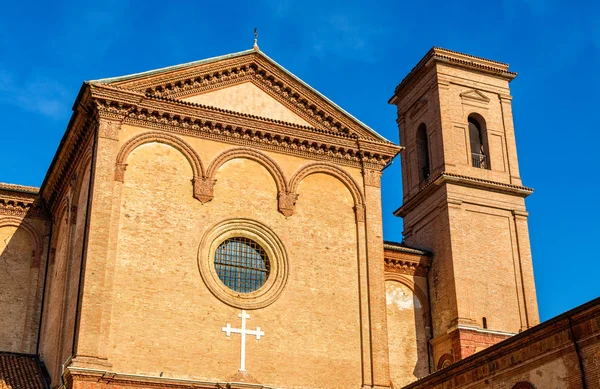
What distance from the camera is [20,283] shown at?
22.8 meters

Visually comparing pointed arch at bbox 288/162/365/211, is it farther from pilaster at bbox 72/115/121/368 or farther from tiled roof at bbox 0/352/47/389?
tiled roof at bbox 0/352/47/389

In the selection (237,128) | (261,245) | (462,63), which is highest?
(462,63)

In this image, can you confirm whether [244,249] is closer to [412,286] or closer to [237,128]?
[237,128]

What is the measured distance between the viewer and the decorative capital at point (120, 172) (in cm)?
1948

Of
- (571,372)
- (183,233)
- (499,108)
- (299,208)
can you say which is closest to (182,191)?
(183,233)

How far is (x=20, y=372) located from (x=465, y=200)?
13705 millimetres

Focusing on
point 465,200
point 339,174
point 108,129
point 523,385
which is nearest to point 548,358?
point 523,385

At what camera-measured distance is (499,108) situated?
27.2 m

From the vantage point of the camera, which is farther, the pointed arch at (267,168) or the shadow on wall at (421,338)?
the shadow on wall at (421,338)

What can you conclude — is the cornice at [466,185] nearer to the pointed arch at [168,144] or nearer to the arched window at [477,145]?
the arched window at [477,145]

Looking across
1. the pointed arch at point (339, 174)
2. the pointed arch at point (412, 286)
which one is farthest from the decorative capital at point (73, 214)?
the pointed arch at point (412, 286)

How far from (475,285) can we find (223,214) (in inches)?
319

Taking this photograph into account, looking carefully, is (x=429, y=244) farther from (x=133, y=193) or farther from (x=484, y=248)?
(x=133, y=193)

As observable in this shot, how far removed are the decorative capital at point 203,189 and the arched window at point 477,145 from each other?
32.4 ft
